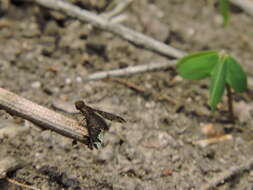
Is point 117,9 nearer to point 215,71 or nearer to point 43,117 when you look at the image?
point 215,71

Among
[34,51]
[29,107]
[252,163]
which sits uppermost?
[29,107]

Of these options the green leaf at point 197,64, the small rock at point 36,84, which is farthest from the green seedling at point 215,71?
the small rock at point 36,84

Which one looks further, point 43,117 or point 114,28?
point 114,28

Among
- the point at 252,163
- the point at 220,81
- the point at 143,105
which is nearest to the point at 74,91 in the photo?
the point at 143,105

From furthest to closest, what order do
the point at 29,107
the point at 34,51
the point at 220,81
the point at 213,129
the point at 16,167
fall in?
the point at 34,51 → the point at 213,129 → the point at 220,81 → the point at 16,167 → the point at 29,107

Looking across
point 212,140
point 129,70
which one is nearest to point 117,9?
point 129,70

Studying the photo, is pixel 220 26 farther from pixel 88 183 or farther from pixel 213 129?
pixel 88 183
